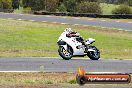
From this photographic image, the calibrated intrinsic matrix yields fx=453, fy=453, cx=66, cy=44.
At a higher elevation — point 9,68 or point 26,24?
point 9,68

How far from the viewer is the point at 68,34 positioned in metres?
17.6

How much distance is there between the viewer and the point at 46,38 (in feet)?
100

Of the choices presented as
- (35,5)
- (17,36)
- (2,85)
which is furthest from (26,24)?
(35,5)

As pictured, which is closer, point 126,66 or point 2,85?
point 2,85

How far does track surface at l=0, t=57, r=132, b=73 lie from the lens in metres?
14.9

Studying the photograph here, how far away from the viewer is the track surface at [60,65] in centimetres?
1489

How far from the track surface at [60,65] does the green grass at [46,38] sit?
5.36m

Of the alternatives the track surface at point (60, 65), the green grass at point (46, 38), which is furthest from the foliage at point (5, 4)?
the track surface at point (60, 65)

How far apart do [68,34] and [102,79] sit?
983 centimetres

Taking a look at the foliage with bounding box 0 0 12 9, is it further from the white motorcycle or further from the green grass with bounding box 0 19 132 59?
the white motorcycle

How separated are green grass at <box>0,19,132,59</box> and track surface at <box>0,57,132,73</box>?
5362 mm

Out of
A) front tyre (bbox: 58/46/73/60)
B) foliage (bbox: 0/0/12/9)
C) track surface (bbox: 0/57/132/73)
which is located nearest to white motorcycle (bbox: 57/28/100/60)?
front tyre (bbox: 58/46/73/60)

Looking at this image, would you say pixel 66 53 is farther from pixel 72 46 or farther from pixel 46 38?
pixel 46 38

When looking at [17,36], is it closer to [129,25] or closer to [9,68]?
[129,25]
